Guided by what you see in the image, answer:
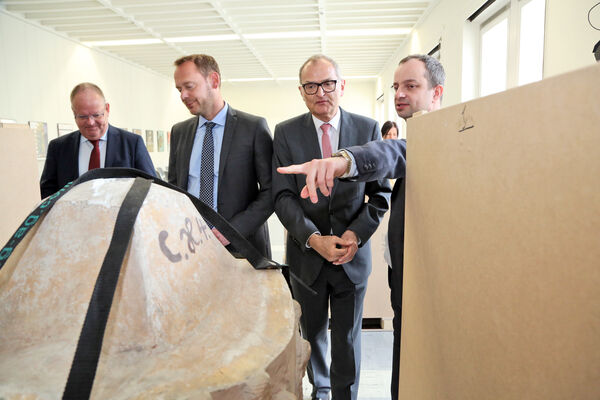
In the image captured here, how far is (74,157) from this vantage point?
7.16ft

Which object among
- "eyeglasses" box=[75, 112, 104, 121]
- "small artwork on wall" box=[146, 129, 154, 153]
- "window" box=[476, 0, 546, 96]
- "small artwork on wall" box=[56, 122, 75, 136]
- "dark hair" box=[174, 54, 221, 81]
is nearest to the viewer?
"dark hair" box=[174, 54, 221, 81]

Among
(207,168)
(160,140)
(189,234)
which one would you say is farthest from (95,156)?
(160,140)

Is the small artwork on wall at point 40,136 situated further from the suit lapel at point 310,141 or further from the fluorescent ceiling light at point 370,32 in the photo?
the suit lapel at point 310,141

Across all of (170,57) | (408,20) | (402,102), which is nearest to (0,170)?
(402,102)

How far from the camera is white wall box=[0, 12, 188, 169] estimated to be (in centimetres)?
584

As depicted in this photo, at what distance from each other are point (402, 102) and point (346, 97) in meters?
13.9

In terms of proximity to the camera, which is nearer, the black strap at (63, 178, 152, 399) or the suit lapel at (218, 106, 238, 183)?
the black strap at (63, 178, 152, 399)

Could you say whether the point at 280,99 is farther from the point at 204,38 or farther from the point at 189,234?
the point at 189,234

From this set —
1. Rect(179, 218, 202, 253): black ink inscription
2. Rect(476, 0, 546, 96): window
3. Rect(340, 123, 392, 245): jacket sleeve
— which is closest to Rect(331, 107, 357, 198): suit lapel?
Rect(340, 123, 392, 245): jacket sleeve

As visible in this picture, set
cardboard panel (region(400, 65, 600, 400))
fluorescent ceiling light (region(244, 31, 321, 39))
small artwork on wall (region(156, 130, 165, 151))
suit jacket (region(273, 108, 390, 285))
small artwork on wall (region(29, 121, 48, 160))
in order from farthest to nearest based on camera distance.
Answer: small artwork on wall (region(156, 130, 165, 151)), fluorescent ceiling light (region(244, 31, 321, 39)), small artwork on wall (region(29, 121, 48, 160)), suit jacket (region(273, 108, 390, 285)), cardboard panel (region(400, 65, 600, 400))

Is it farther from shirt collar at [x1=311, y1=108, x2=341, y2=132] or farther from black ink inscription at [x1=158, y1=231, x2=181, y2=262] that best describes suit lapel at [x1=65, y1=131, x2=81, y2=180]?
black ink inscription at [x1=158, y1=231, x2=181, y2=262]

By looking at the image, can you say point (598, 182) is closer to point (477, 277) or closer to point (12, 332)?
point (477, 277)

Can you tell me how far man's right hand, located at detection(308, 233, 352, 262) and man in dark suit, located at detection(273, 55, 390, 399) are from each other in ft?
0.13

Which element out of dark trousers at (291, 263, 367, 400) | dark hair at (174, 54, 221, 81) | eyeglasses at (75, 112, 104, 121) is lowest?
dark trousers at (291, 263, 367, 400)
